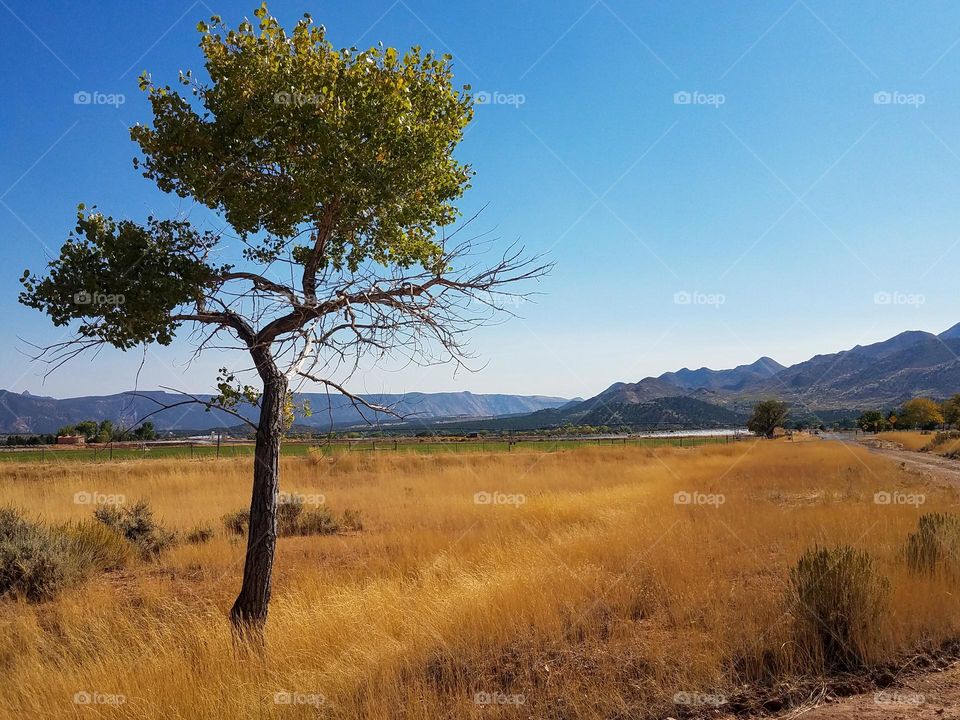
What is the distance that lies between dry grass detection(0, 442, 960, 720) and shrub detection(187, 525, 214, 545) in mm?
916

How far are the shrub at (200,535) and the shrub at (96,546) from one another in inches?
64.2

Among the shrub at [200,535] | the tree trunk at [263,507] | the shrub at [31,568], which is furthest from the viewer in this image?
the shrub at [200,535]

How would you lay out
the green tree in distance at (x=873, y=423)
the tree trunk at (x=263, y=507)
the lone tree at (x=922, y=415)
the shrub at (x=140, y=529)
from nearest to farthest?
the tree trunk at (x=263, y=507)
the shrub at (x=140, y=529)
the lone tree at (x=922, y=415)
the green tree in distance at (x=873, y=423)

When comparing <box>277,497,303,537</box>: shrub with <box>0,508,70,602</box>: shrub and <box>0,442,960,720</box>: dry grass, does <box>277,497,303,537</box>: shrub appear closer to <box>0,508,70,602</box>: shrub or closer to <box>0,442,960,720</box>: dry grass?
<box>0,442,960,720</box>: dry grass

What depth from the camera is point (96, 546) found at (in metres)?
10.6

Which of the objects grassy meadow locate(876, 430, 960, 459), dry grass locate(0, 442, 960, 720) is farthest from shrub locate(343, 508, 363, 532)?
grassy meadow locate(876, 430, 960, 459)

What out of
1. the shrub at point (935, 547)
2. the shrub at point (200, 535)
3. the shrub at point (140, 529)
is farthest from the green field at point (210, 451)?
the shrub at point (935, 547)

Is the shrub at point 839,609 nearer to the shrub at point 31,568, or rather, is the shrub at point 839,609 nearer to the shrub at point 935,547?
the shrub at point 935,547

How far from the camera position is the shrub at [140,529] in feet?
38.7

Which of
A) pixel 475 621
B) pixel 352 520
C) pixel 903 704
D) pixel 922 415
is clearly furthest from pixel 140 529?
pixel 922 415

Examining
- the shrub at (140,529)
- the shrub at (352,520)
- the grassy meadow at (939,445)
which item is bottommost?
the grassy meadow at (939,445)

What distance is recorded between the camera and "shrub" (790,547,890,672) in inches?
213

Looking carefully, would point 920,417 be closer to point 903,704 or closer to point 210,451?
point 210,451

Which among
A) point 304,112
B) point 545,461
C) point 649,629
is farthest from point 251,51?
point 545,461
